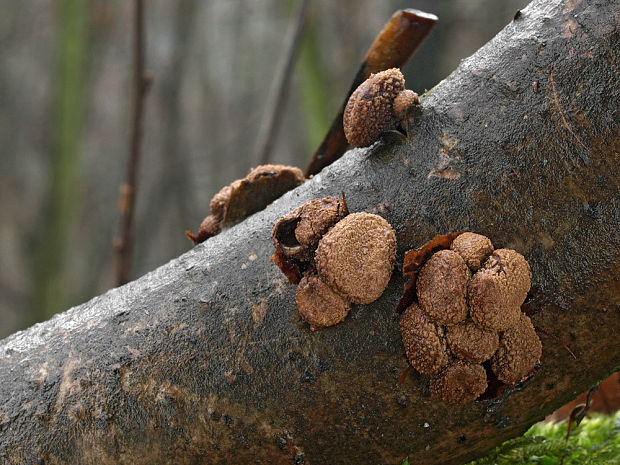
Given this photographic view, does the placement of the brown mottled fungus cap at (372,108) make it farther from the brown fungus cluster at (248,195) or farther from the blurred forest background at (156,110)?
the blurred forest background at (156,110)

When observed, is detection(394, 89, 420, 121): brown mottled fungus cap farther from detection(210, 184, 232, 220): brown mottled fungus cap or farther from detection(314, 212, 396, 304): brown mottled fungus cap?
detection(210, 184, 232, 220): brown mottled fungus cap

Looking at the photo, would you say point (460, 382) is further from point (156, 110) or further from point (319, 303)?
point (156, 110)

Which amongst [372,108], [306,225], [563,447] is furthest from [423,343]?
[563,447]

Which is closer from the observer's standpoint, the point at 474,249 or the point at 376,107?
the point at 474,249

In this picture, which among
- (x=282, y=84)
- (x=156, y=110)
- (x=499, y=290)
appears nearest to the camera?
(x=499, y=290)

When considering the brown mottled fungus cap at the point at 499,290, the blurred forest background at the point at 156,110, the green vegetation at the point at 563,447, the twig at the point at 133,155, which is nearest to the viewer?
the brown mottled fungus cap at the point at 499,290

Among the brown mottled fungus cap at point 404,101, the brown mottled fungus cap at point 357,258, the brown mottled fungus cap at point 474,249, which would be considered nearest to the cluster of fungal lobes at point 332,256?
the brown mottled fungus cap at point 357,258

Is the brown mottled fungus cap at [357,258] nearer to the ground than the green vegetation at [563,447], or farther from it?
farther from it
